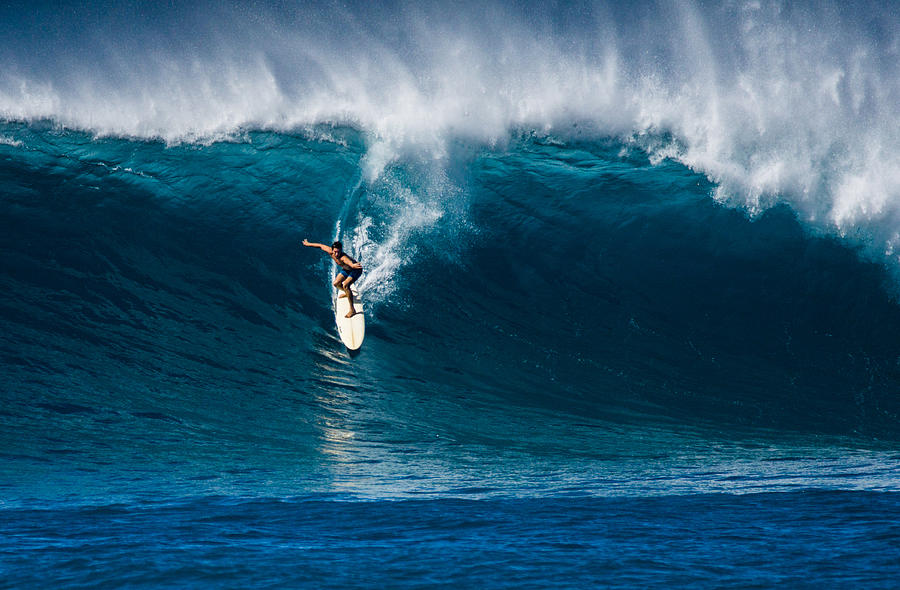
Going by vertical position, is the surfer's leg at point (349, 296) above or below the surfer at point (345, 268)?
below

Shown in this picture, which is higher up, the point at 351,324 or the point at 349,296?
the point at 349,296

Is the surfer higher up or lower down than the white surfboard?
higher up

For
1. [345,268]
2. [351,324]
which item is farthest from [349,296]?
[345,268]

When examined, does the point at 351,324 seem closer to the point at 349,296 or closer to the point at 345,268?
the point at 349,296

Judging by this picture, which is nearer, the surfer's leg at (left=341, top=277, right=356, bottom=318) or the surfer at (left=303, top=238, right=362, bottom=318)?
the surfer at (left=303, top=238, right=362, bottom=318)

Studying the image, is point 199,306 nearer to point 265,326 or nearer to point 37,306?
point 265,326
